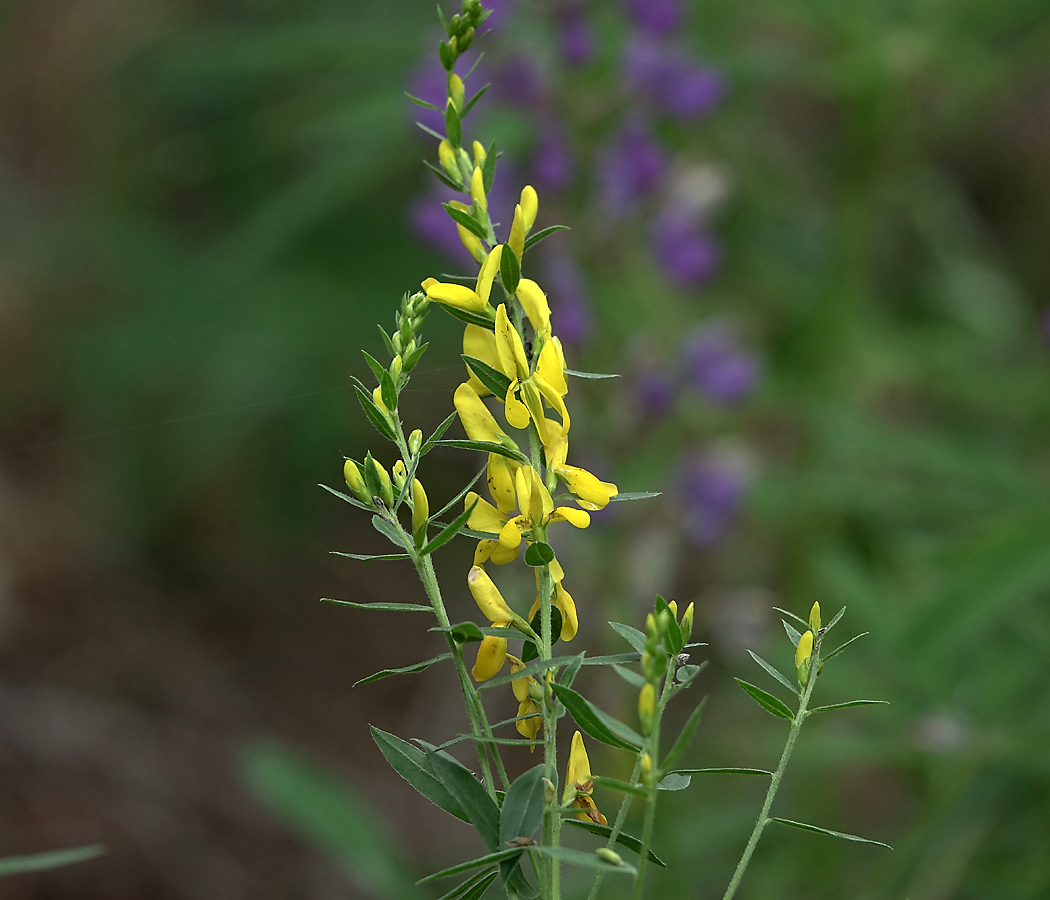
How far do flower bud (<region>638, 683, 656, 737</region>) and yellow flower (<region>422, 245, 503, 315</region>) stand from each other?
0.12 m

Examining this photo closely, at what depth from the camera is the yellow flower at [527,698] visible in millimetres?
327

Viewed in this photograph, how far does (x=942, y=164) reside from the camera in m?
2.32

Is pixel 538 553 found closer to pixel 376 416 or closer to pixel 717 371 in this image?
pixel 376 416

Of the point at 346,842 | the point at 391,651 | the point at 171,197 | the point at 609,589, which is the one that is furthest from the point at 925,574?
the point at 171,197

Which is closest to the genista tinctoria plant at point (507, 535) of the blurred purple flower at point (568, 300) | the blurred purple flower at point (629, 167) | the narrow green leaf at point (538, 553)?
the narrow green leaf at point (538, 553)

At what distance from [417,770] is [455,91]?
213 millimetres

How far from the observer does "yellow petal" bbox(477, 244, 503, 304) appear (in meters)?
0.31

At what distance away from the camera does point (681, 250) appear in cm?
125

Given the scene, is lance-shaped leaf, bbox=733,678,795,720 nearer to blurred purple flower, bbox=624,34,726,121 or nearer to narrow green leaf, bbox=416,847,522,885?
narrow green leaf, bbox=416,847,522,885

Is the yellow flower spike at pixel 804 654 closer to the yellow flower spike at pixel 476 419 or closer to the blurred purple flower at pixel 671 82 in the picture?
the yellow flower spike at pixel 476 419

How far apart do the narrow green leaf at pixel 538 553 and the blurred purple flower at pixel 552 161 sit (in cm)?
87

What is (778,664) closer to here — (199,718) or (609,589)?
(609,589)

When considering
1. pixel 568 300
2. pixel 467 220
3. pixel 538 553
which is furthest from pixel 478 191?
pixel 568 300

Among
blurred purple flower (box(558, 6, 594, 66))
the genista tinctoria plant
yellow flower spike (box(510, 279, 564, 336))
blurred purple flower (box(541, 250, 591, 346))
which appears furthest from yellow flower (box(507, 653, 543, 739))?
blurred purple flower (box(558, 6, 594, 66))
